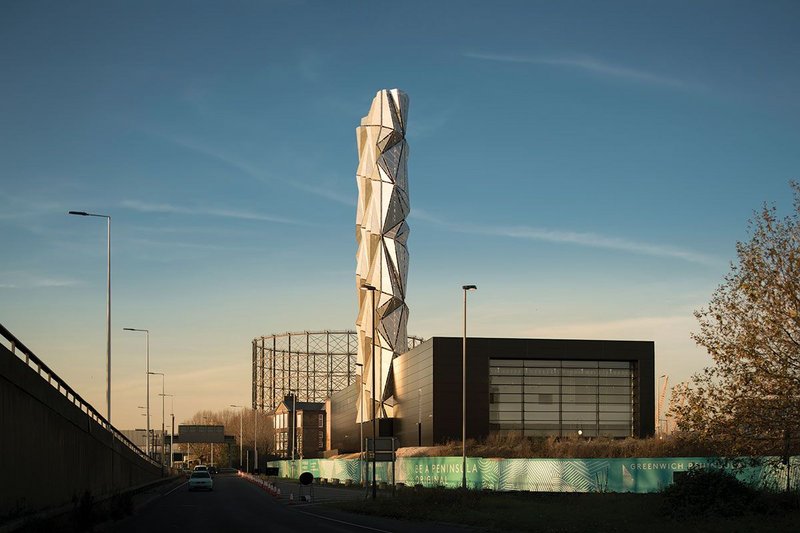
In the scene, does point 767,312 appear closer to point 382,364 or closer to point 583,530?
point 583,530

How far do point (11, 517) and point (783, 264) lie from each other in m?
22.4

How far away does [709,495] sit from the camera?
90.1 feet

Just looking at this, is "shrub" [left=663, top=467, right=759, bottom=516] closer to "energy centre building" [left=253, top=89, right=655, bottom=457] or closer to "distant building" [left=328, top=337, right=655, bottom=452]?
"energy centre building" [left=253, top=89, right=655, bottom=457]

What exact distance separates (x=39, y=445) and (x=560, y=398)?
198 ft

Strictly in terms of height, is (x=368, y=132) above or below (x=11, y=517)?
above

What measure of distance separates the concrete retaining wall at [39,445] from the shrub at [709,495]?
703 inches

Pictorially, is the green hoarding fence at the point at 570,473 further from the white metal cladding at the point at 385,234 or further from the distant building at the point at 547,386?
the white metal cladding at the point at 385,234

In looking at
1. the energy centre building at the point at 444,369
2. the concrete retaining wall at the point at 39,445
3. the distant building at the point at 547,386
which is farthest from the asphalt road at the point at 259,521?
the distant building at the point at 547,386

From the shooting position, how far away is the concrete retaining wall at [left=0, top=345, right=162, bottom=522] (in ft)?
76.6

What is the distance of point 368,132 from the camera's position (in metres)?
113

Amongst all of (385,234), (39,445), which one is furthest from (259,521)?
(385,234)

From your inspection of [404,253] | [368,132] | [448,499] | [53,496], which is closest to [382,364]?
[404,253]

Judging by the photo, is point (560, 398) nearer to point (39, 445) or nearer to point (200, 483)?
point (200, 483)

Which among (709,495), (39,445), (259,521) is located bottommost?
(259,521)
